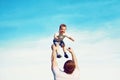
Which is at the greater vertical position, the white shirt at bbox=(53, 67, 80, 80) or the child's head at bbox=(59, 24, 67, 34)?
the child's head at bbox=(59, 24, 67, 34)

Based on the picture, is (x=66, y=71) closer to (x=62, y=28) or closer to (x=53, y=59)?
(x=53, y=59)

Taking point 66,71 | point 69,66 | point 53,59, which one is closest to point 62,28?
point 53,59

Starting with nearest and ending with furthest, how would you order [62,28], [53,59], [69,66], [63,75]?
[69,66], [63,75], [53,59], [62,28]

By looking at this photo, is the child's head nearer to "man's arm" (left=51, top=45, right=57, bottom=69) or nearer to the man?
"man's arm" (left=51, top=45, right=57, bottom=69)

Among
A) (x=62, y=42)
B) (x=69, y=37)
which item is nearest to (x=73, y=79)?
(x=62, y=42)

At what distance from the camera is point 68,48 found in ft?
28.1

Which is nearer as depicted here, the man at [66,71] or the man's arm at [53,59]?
the man at [66,71]

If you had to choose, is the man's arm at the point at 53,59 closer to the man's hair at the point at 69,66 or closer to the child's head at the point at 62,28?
the man's hair at the point at 69,66

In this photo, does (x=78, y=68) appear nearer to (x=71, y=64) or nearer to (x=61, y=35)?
(x=71, y=64)

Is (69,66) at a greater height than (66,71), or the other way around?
(69,66)

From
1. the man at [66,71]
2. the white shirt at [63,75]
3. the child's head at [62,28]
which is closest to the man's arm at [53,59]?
the man at [66,71]

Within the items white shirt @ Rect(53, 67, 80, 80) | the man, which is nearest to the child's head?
the man

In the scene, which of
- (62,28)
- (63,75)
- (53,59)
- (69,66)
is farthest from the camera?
(62,28)

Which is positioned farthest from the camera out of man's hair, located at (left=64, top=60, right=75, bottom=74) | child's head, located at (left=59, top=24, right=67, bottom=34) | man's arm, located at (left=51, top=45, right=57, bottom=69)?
child's head, located at (left=59, top=24, right=67, bottom=34)
